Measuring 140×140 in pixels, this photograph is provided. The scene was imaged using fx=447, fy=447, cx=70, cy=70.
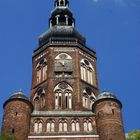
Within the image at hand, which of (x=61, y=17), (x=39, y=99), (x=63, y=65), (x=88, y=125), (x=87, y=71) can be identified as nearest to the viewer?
(x=88, y=125)

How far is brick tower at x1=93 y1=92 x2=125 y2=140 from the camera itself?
29483mm

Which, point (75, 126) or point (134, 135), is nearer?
point (134, 135)

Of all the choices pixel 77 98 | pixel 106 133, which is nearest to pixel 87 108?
pixel 77 98

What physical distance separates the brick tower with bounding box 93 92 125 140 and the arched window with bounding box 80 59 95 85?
621 cm

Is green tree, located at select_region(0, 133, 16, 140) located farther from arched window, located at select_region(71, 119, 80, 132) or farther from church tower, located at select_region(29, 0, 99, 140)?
arched window, located at select_region(71, 119, 80, 132)

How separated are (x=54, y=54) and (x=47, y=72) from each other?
7.65 ft

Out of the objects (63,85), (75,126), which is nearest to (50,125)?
(75,126)

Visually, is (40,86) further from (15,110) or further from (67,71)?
(15,110)

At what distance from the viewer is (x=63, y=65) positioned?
38.3 metres

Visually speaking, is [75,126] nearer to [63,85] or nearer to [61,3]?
[63,85]

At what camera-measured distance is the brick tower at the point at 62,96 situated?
2991 centimetres

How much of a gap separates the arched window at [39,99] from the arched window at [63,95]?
1.21 meters

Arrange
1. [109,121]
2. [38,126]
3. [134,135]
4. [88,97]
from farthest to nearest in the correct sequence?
[88,97]
[38,126]
[109,121]
[134,135]

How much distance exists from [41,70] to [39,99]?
3.26 metres
